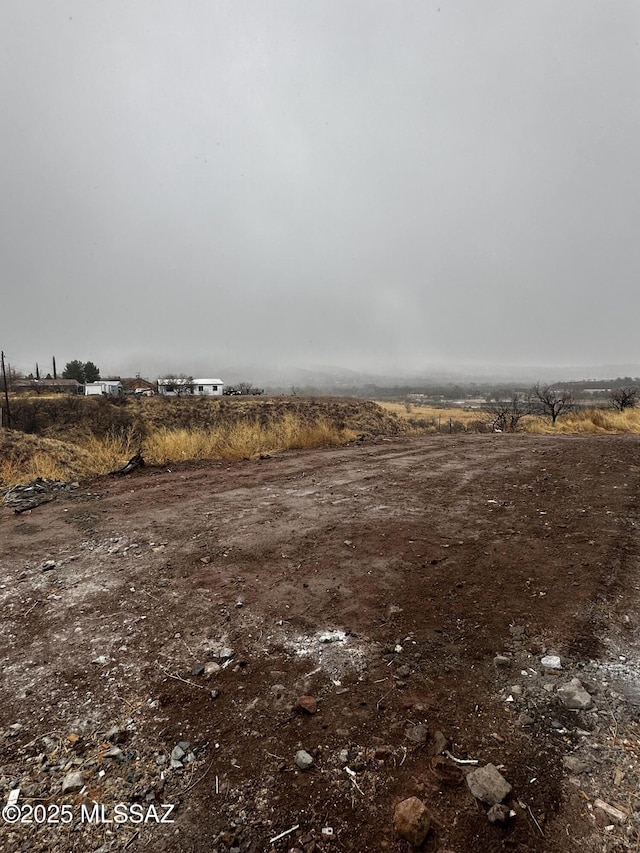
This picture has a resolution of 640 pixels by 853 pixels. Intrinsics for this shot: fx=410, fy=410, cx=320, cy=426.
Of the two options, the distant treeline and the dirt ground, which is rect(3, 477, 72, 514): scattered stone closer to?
the dirt ground

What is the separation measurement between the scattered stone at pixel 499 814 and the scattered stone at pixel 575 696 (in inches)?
28.3

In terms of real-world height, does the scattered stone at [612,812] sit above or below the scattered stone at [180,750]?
above

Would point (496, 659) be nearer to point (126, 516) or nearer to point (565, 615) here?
point (565, 615)

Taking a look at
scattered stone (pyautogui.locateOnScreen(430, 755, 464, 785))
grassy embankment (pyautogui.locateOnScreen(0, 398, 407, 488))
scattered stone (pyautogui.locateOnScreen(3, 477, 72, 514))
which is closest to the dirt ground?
scattered stone (pyautogui.locateOnScreen(430, 755, 464, 785))

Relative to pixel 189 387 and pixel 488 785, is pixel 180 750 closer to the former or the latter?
pixel 488 785

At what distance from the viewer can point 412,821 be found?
147cm

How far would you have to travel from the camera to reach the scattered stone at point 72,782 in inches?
67.2

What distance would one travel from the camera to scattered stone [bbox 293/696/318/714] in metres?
2.03

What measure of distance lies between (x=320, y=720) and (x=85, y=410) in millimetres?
44365

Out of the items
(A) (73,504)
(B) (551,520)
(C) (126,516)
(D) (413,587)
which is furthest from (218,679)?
(A) (73,504)

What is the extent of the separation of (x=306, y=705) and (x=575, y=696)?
1346 mm

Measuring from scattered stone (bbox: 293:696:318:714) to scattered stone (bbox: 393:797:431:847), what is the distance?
59cm

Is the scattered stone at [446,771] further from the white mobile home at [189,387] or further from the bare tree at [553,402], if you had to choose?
the white mobile home at [189,387]

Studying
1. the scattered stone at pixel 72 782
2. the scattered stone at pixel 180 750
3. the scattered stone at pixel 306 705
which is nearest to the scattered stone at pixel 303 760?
the scattered stone at pixel 306 705
